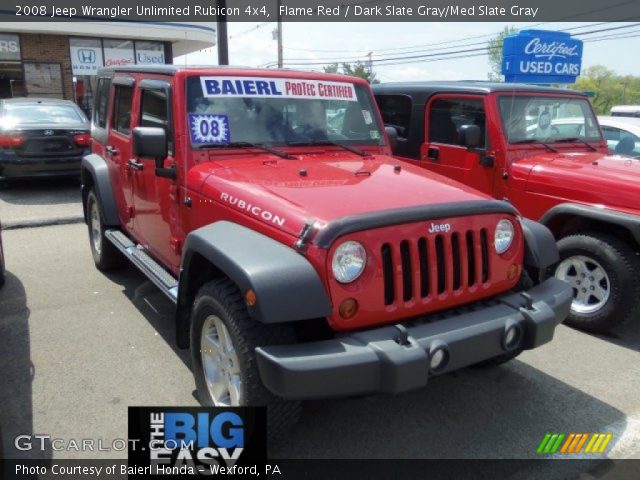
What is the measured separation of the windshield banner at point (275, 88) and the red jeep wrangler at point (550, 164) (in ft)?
2.04

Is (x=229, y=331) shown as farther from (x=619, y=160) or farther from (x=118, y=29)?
(x=118, y=29)

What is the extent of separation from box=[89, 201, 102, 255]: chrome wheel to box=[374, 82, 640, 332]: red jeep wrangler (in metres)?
3.04

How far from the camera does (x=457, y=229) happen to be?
283 cm

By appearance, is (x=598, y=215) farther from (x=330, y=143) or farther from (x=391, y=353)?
(x=391, y=353)

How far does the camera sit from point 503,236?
306cm

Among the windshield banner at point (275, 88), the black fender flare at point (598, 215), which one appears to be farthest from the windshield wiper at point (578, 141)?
the windshield banner at point (275, 88)

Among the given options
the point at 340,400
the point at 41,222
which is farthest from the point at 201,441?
the point at 41,222

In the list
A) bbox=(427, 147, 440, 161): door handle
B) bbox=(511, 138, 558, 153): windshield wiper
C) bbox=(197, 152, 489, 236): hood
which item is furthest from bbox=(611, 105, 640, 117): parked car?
bbox=(197, 152, 489, 236): hood

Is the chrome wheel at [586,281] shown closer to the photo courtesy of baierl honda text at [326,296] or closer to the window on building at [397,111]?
the photo courtesy of baierl honda text at [326,296]

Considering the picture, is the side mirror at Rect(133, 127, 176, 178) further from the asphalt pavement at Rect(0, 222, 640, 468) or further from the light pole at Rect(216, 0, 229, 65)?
the light pole at Rect(216, 0, 229, 65)

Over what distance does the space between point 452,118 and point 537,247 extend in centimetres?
279

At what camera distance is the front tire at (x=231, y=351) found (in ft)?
8.42

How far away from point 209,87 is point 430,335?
2.19m

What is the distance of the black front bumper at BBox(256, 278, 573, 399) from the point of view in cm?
232
